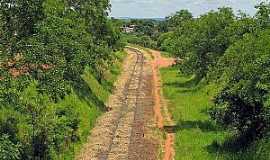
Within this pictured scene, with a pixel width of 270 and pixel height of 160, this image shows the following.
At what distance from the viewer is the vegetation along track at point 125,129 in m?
27.6

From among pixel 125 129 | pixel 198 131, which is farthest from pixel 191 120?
pixel 125 129

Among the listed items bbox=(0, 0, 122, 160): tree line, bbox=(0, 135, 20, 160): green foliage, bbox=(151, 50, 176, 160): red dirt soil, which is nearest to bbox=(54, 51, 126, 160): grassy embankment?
bbox=(0, 0, 122, 160): tree line

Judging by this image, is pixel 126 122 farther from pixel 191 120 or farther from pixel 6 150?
pixel 6 150

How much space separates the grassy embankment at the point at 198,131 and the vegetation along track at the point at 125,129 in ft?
5.41

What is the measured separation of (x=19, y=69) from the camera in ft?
83.6

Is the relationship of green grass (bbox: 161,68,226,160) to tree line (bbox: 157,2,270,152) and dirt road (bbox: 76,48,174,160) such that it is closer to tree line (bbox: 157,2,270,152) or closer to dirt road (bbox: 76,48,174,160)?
dirt road (bbox: 76,48,174,160)

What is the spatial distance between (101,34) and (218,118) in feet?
80.1

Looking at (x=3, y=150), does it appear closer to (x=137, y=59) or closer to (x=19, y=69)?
(x=19, y=69)

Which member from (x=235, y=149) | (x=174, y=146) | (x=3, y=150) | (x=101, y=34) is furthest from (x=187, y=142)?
(x=101, y=34)

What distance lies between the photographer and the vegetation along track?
2759cm

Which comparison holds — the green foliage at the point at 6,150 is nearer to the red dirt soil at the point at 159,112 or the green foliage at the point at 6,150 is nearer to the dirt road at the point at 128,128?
the dirt road at the point at 128,128

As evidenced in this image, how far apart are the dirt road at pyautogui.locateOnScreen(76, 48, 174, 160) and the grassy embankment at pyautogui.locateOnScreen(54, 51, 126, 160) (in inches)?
16.8

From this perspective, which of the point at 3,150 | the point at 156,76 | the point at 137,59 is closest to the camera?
the point at 3,150

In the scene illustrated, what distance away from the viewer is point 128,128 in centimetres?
3397
